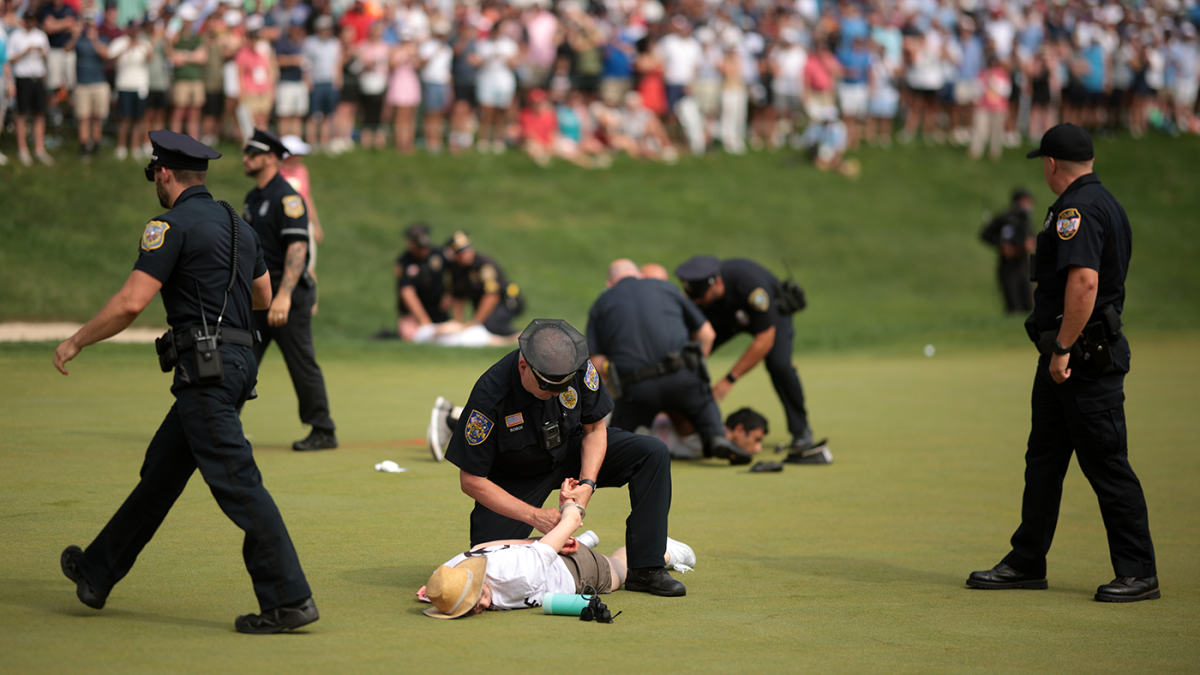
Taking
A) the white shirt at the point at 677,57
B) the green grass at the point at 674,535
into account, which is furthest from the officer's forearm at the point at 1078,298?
the white shirt at the point at 677,57

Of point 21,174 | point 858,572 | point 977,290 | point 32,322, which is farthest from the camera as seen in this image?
point 977,290

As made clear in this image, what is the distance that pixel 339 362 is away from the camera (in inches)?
555

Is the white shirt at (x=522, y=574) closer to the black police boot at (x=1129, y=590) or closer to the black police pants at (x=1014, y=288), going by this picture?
the black police boot at (x=1129, y=590)

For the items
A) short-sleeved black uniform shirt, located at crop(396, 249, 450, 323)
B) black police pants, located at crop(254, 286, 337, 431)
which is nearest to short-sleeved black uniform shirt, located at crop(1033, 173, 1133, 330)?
black police pants, located at crop(254, 286, 337, 431)

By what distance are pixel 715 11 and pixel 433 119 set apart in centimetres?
698

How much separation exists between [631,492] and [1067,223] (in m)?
2.45

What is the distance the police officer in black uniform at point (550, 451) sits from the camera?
526 cm

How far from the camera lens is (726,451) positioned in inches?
358

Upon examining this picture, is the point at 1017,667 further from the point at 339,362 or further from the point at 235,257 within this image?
the point at 339,362

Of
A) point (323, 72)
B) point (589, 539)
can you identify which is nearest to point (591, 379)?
point (589, 539)

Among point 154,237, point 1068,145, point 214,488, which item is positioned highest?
point 1068,145

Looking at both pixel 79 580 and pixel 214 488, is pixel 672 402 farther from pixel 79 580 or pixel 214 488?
pixel 79 580

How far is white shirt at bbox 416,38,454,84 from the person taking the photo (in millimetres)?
20906

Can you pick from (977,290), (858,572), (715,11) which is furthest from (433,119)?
(858,572)
